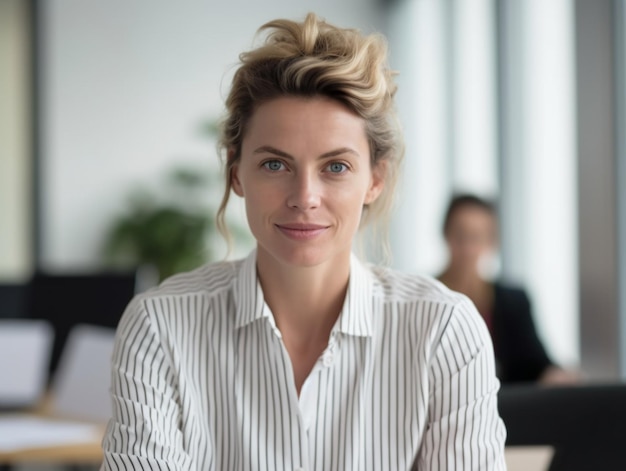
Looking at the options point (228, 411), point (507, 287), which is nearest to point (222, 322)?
point (228, 411)

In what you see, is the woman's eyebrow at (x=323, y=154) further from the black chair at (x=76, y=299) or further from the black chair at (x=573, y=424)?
the black chair at (x=76, y=299)

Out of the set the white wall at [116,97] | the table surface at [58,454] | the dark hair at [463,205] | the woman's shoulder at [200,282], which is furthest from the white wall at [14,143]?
the woman's shoulder at [200,282]

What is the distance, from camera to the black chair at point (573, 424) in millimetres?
1796

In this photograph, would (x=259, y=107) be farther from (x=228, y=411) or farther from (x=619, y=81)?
(x=619, y=81)

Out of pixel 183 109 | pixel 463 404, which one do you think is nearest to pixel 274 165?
pixel 463 404

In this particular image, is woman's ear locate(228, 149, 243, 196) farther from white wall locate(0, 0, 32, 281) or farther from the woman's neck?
white wall locate(0, 0, 32, 281)

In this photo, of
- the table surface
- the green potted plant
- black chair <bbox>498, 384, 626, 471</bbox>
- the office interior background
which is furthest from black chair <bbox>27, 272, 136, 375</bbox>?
the green potted plant

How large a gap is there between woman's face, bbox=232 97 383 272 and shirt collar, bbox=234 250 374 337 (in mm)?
95

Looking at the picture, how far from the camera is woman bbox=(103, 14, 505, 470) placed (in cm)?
158

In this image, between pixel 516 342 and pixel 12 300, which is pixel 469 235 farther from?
pixel 12 300

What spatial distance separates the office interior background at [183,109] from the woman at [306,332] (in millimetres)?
3935

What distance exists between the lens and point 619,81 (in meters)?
4.24

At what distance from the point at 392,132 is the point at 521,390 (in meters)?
0.52

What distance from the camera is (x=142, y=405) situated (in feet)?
5.21
